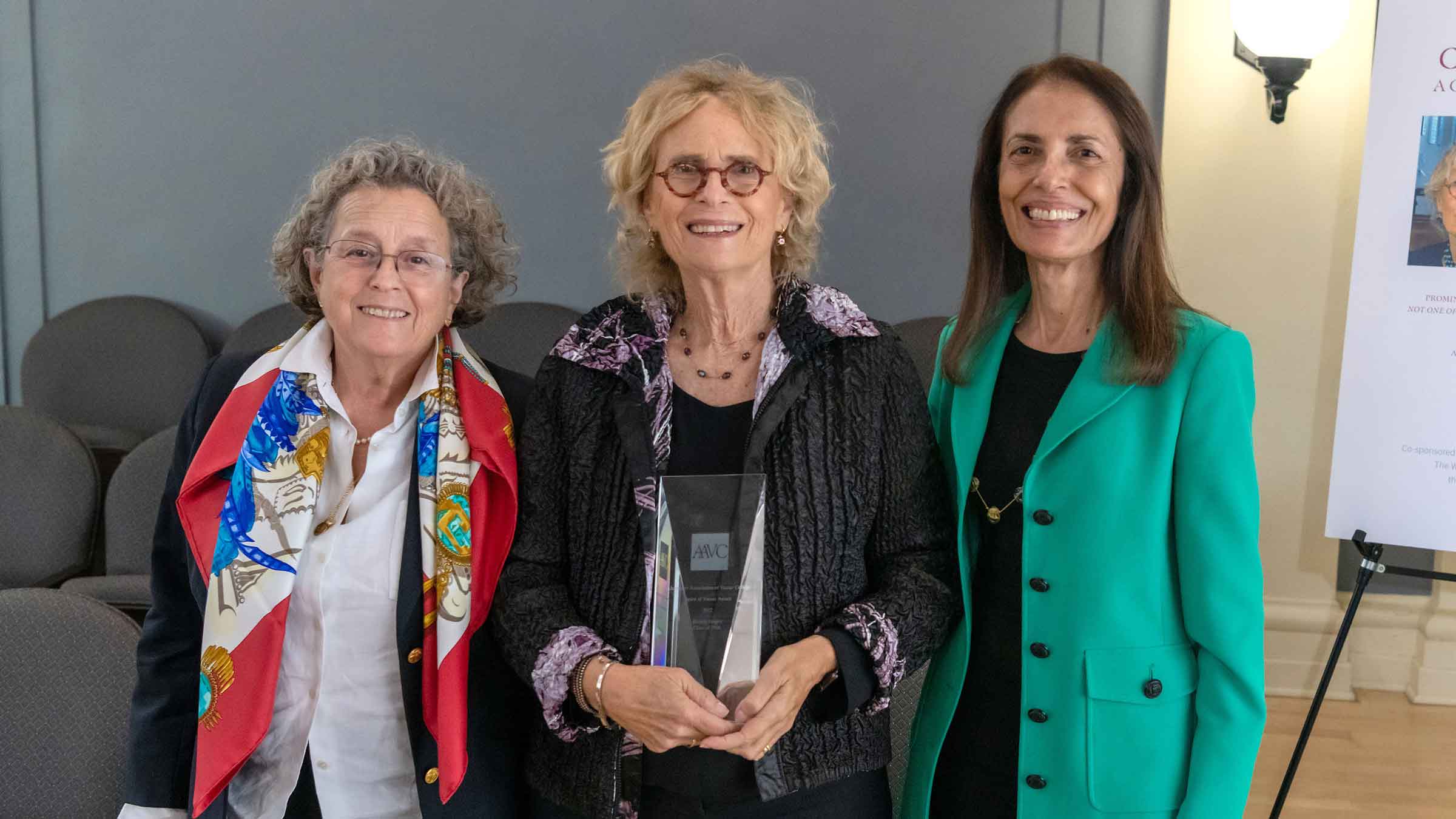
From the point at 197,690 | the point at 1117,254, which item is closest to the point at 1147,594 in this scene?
the point at 1117,254

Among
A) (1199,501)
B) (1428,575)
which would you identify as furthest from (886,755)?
(1428,575)

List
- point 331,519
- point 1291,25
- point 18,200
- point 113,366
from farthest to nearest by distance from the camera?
point 18,200 → point 113,366 → point 1291,25 → point 331,519

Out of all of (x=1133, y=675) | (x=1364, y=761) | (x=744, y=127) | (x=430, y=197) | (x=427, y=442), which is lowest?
(x=1364, y=761)

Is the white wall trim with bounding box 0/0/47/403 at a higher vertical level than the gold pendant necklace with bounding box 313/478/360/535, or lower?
higher

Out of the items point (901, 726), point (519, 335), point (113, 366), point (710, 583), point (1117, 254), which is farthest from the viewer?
point (113, 366)

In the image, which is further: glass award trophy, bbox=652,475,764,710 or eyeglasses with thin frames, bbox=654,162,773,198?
eyeglasses with thin frames, bbox=654,162,773,198

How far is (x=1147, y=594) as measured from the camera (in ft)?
4.86

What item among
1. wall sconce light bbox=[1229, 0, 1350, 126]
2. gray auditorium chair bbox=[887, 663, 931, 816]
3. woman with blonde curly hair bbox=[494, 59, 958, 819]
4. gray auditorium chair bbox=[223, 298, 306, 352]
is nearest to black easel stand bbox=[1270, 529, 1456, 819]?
gray auditorium chair bbox=[887, 663, 931, 816]

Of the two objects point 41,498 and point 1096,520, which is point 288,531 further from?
point 41,498

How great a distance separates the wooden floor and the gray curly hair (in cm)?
157

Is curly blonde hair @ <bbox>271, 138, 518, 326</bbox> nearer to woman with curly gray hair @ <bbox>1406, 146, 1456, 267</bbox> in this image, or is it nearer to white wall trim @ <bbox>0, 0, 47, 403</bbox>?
woman with curly gray hair @ <bbox>1406, 146, 1456, 267</bbox>

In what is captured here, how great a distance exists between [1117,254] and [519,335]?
2682 millimetres

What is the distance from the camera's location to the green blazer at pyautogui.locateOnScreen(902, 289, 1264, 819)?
→ 1432mm

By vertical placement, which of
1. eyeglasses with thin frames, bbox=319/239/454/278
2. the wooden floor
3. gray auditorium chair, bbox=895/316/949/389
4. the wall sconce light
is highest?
the wall sconce light
